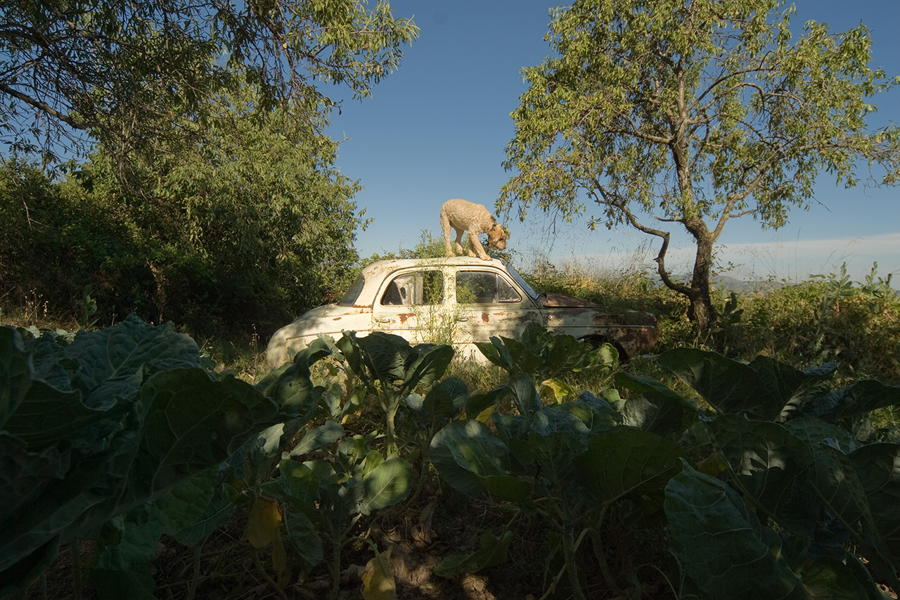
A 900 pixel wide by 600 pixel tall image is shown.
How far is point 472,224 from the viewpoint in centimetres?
706

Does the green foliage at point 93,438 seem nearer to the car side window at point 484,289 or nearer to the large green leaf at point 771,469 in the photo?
the large green leaf at point 771,469

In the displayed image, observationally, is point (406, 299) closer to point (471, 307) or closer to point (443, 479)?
point (471, 307)

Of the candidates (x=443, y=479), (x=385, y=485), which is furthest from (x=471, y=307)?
(x=443, y=479)

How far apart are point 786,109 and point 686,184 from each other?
1.67 metres

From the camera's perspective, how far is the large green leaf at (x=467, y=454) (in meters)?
0.81

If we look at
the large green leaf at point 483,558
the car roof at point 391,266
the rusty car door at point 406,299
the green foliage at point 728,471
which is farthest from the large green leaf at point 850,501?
the car roof at point 391,266

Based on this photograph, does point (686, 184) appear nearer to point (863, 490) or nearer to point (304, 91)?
point (304, 91)

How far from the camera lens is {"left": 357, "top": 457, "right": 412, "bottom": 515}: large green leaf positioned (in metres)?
1.01

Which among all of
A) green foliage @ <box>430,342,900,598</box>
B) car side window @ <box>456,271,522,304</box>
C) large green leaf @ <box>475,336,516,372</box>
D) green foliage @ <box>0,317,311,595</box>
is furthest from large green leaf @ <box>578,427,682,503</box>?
car side window @ <box>456,271,522,304</box>

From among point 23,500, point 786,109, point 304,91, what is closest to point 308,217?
point 304,91

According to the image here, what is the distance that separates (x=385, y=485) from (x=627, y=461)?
555 mm

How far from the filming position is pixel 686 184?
24.7 ft

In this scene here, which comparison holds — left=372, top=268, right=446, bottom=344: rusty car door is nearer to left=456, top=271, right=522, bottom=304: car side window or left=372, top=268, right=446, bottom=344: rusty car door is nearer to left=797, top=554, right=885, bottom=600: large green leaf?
left=456, top=271, right=522, bottom=304: car side window

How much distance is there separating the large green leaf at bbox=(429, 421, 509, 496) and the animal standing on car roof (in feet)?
19.5
